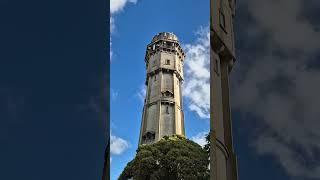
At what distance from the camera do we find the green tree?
66.1 feet

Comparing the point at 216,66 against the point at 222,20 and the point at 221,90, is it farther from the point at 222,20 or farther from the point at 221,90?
the point at 222,20

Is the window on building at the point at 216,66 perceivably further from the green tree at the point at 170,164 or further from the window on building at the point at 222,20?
the green tree at the point at 170,164

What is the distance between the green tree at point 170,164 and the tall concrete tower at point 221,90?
5.32 m

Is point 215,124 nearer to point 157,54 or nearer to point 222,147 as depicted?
point 222,147

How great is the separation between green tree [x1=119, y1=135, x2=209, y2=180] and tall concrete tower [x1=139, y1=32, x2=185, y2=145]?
15.9m

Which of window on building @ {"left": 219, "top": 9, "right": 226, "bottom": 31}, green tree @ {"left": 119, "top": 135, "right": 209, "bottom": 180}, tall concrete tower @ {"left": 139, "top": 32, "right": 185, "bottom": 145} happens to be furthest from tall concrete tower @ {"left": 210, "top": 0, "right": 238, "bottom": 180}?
tall concrete tower @ {"left": 139, "top": 32, "right": 185, "bottom": 145}

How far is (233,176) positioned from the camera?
45.7 feet

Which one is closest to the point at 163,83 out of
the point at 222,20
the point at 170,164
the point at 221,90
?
the point at 170,164

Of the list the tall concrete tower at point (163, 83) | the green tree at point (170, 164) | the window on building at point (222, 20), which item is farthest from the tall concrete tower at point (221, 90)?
the tall concrete tower at point (163, 83)

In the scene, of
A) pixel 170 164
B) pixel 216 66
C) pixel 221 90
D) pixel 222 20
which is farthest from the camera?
pixel 170 164

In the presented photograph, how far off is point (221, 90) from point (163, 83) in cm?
2733

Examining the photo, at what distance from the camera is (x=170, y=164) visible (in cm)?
2086

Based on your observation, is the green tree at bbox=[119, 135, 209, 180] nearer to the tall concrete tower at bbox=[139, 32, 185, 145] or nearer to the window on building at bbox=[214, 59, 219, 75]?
the window on building at bbox=[214, 59, 219, 75]

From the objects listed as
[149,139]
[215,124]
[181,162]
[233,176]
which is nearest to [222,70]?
[215,124]
